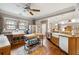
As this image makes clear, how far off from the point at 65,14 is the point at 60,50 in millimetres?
740

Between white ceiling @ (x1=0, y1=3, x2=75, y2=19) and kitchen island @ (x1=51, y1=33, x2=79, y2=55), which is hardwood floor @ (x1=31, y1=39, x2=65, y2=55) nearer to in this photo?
kitchen island @ (x1=51, y1=33, x2=79, y2=55)

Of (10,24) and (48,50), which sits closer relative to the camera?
(10,24)

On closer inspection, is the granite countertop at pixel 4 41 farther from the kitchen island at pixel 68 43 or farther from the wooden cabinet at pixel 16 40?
the kitchen island at pixel 68 43

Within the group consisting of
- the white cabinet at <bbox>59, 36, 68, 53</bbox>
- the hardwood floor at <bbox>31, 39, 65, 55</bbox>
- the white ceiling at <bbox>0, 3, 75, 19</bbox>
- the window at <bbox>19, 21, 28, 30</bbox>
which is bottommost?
the hardwood floor at <bbox>31, 39, 65, 55</bbox>

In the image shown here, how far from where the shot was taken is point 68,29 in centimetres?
191

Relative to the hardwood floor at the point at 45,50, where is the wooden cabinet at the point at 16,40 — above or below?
above

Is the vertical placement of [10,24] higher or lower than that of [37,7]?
lower

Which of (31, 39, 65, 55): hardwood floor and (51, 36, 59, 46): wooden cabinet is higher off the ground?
(51, 36, 59, 46): wooden cabinet

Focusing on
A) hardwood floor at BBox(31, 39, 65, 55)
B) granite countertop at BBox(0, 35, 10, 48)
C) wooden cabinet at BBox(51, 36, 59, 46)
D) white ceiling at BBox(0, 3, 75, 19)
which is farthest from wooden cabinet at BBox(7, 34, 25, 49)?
wooden cabinet at BBox(51, 36, 59, 46)

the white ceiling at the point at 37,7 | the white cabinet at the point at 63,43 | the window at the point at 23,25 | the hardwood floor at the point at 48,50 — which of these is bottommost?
the hardwood floor at the point at 48,50

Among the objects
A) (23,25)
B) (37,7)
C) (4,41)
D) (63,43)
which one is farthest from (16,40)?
(63,43)

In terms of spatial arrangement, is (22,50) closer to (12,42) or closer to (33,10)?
(12,42)

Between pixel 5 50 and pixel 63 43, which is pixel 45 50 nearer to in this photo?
pixel 63 43

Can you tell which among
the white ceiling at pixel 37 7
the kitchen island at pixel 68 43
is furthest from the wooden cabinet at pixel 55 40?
the white ceiling at pixel 37 7
